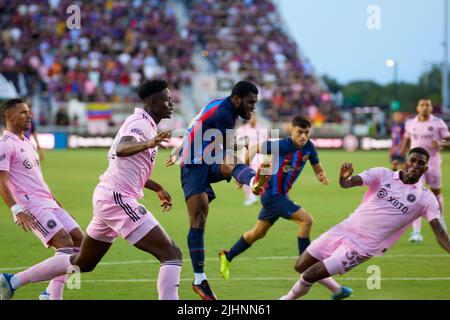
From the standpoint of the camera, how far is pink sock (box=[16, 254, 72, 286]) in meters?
8.58

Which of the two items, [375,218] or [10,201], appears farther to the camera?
[375,218]

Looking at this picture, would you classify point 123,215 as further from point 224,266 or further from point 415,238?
point 415,238

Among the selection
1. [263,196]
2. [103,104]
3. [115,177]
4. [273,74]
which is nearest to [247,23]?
[273,74]

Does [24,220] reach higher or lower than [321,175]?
higher

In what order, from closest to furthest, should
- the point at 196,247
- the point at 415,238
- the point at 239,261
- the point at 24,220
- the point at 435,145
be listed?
the point at 24,220 → the point at 196,247 → the point at 239,261 → the point at 415,238 → the point at 435,145

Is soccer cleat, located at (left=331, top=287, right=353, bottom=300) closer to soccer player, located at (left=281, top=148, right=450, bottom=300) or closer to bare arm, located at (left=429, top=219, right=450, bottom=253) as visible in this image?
soccer player, located at (left=281, top=148, right=450, bottom=300)

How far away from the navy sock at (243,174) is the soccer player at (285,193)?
7.80ft

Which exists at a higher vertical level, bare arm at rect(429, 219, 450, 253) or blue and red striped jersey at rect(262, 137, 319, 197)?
blue and red striped jersey at rect(262, 137, 319, 197)

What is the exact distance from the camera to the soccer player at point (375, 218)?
29.6 ft

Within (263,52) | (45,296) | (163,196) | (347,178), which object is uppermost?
(263,52)

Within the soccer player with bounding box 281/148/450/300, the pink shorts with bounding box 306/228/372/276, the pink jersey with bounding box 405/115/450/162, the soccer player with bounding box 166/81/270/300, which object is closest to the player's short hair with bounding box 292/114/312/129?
the soccer player with bounding box 166/81/270/300

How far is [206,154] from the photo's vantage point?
32.8ft

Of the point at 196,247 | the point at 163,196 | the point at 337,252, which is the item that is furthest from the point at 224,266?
the point at 337,252

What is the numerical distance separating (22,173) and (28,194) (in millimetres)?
241
